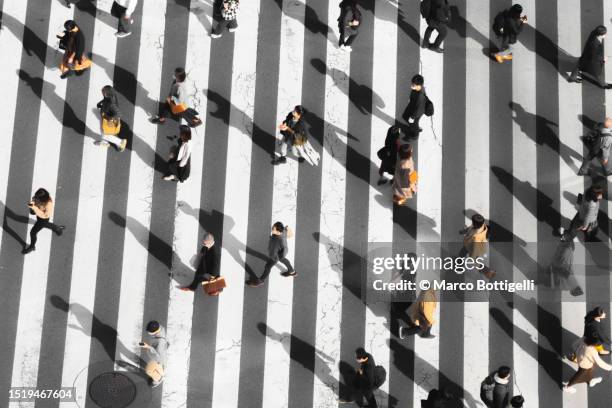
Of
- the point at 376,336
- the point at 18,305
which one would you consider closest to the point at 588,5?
the point at 376,336

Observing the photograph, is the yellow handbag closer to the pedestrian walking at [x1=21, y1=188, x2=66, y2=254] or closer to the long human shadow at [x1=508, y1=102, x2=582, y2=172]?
the pedestrian walking at [x1=21, y1=188, x2=66, y2=254]

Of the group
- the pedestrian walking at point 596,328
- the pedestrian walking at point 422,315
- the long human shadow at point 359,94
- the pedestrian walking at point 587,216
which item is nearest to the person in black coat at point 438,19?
the long human shadow at point 359,94

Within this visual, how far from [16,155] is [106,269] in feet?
10.9

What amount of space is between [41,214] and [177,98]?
3663 mm

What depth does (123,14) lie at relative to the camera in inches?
723

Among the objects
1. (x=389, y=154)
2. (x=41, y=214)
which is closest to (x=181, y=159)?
(x=41, y=214)

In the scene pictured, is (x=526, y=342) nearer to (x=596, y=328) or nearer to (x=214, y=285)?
(x=596, y=328)

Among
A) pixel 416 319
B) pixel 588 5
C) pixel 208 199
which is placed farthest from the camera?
pixel 588 5

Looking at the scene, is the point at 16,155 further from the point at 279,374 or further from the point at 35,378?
the point at 279,374

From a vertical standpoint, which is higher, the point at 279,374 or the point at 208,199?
the point at 208,199

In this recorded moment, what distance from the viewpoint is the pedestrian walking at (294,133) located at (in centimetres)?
1669

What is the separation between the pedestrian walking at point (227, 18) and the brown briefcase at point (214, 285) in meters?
5.86

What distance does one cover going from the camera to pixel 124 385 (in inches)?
640

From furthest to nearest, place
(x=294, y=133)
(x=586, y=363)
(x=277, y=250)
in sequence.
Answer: (x=294, y=133) < (x=277, y=250) < (x=586, y=363)
